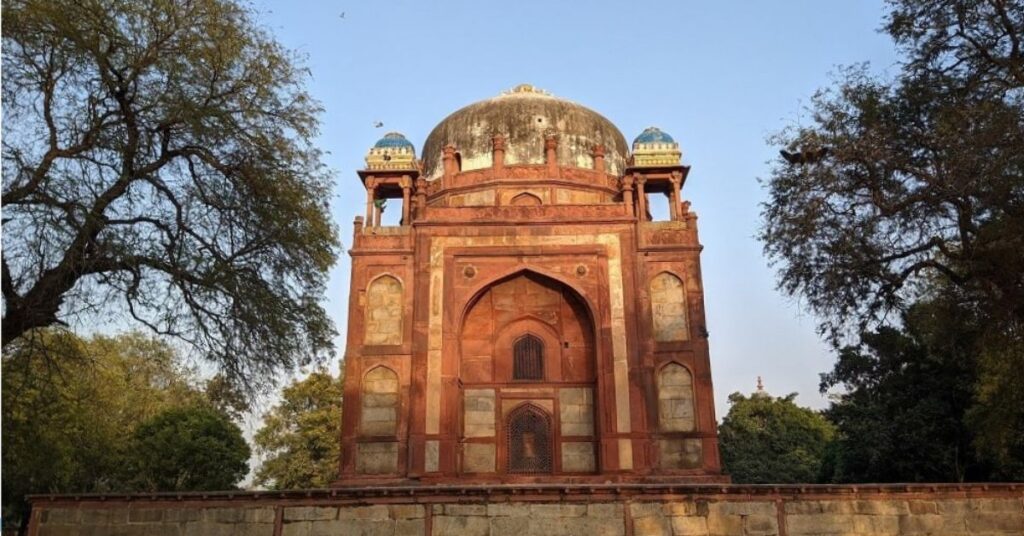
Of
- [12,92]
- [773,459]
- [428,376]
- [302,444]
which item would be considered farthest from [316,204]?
[773,459]

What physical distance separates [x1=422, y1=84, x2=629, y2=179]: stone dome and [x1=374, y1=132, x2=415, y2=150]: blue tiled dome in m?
1.92

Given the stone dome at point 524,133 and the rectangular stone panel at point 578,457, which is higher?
the stone dome at point 524,133

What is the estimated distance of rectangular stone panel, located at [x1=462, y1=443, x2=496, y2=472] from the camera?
1717 cm

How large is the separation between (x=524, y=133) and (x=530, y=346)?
723cm

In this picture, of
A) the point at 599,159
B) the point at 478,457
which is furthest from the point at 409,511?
the point at 599,159

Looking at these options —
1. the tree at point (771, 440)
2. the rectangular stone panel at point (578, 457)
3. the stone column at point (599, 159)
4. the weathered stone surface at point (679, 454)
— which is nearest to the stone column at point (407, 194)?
the stone column at point (599, 159)

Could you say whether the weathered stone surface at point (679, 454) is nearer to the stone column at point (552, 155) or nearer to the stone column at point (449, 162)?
the stone column at point (552, 155)

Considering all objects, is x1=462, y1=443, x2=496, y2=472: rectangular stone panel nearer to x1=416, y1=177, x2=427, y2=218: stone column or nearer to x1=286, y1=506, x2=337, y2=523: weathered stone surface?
x1=416, y1=177, x2=427, y2=218: stone column

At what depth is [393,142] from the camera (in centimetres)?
2164

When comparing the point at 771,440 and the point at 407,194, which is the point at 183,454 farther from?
the point at 771,440

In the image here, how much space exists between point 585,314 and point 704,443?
393cm

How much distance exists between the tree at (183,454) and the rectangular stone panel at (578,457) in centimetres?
1272

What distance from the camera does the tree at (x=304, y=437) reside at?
30391 mm

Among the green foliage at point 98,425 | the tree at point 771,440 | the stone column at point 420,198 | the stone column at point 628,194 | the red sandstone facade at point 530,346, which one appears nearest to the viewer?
the red sandstone facade at point 530,346
